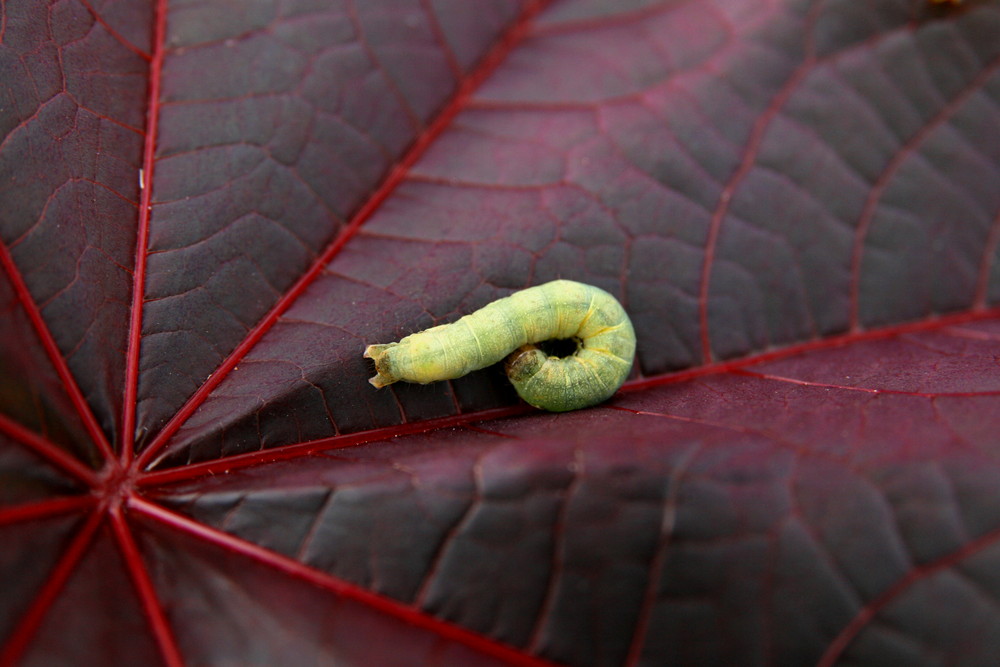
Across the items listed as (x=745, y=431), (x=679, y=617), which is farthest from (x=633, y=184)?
(x=679, y=617)

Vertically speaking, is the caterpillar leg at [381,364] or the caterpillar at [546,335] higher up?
the caterpillar at [546,335]

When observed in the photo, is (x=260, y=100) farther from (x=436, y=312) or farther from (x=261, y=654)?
(x=261, y=654)

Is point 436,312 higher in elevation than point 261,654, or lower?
higher

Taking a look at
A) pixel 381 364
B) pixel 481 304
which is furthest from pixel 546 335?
pixel 381 364

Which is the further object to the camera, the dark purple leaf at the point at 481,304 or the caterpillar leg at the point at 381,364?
the caterpillar leg at the point at 381,364

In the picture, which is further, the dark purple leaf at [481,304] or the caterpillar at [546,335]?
the caterpillar at [546,335]
